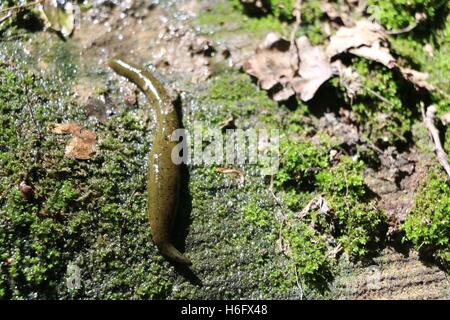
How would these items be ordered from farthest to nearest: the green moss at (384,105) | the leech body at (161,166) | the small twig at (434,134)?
the green moss at (384,105) → the small twig at (434,134) → the leech body at (161,166)

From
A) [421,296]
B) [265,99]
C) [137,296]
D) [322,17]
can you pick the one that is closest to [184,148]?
[265,99]

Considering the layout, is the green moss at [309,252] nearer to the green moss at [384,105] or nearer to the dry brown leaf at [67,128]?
the green moss at [384,105]

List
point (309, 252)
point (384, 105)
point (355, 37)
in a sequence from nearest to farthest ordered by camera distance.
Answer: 1. point (309, 252)
2. point (384, 105)
3. point (355, 37)

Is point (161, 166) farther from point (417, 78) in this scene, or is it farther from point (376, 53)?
point (417, 78)

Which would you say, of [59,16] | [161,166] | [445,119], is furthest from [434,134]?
[59,16]

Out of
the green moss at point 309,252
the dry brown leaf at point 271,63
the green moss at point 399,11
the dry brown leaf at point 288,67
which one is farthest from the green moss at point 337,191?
the green moss at point 399,11

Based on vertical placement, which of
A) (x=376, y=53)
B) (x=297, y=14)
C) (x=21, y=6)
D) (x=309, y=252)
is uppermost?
(x=21, y=6)
